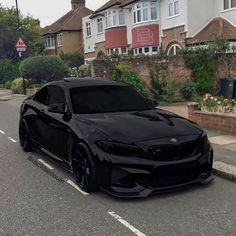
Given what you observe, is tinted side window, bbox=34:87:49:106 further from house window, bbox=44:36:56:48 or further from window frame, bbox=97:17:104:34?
house window, bbox=44:36:56:48

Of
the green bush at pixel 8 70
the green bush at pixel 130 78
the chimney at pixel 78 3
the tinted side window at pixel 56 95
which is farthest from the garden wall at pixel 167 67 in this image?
the chimney at pixel 78 3

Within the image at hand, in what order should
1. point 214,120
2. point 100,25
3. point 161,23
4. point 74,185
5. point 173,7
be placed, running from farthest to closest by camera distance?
point 100,25
point 161,23
point 173,7
point 214,120
point 74,185

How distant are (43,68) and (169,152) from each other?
2231 cm

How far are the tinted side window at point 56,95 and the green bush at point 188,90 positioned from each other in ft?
33.4

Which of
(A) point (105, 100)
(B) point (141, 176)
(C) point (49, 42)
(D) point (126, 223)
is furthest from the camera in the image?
(C) point (49, 42)

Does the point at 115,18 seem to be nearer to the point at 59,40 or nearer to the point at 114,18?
the point at 114,18

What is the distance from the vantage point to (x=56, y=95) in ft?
25.9

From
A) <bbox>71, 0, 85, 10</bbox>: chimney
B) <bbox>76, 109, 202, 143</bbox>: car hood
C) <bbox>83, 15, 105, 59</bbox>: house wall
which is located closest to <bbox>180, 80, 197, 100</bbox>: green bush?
<bbox>76, 109, 202, 143</bbox>: car hood

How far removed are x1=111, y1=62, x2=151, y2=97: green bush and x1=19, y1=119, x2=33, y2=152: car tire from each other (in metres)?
7.67

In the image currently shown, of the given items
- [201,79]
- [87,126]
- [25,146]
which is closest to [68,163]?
[87,126]

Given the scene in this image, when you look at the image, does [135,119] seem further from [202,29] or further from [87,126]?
[202,29]

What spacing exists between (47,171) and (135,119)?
1.98 m

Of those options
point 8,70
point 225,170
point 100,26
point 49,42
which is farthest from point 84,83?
point 49,42

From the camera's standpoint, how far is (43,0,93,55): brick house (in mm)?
53000
